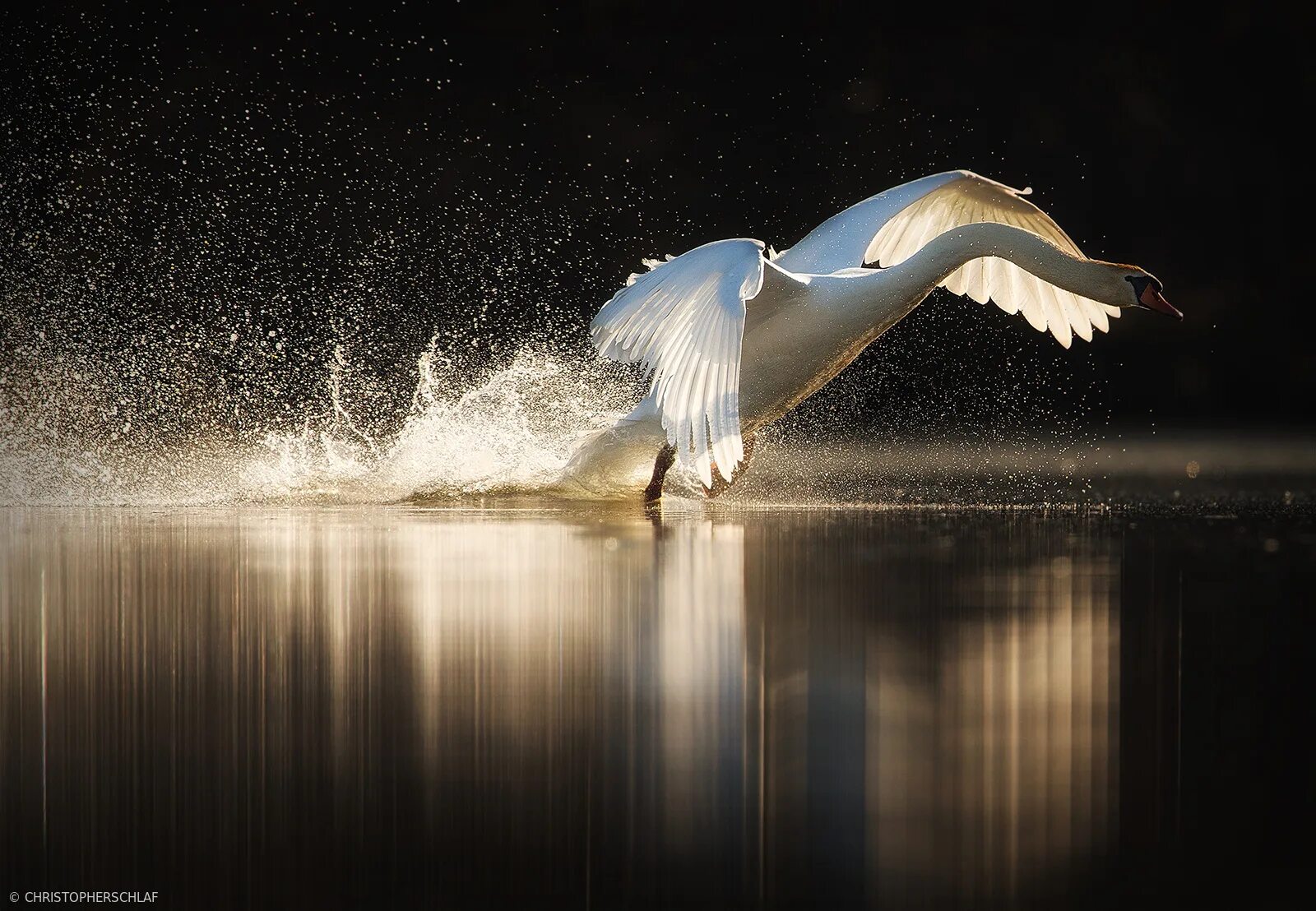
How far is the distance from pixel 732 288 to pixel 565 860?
8.97ft

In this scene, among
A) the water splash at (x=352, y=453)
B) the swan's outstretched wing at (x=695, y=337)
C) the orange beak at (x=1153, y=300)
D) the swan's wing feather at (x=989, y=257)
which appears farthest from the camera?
the water splash at (x=352, y=453)

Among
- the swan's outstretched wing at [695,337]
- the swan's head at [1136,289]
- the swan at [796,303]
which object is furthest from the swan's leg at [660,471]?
the swan's head at [1136,289]

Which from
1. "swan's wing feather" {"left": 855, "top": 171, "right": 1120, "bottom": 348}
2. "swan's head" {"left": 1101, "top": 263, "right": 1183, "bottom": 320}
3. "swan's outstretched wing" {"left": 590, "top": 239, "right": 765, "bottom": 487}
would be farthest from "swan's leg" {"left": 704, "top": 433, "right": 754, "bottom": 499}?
"swan's head" {"left": 1101, "top": 263, "right": 1183, "bottom": 320}

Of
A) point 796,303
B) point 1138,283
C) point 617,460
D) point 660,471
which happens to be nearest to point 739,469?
point 660,471

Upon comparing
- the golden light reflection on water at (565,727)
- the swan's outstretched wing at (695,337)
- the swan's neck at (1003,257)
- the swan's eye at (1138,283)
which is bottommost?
the golden light reflection on water at (565,727)

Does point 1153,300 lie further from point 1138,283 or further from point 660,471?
point 660,471

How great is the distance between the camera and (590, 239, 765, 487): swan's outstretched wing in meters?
3.93

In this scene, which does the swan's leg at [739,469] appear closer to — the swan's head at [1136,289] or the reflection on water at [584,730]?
the swan's head at [1136,289]

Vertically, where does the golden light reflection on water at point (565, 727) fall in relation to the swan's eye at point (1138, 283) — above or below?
below

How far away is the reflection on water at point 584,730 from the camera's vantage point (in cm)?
145

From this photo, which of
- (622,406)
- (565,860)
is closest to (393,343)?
(622,406)

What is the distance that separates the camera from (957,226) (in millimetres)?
5312

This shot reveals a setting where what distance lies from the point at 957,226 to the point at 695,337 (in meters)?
1.63

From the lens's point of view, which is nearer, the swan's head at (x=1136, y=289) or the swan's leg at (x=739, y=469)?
the swan's head at (x=1136, y=289)
